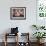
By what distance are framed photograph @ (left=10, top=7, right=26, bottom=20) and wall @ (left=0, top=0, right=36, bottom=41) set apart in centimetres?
12

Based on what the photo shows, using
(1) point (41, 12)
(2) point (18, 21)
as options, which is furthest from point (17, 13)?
(1) point (41, 12)

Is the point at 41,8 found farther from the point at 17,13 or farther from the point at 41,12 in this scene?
the point at 17,13

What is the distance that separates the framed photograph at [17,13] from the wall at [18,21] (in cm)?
12

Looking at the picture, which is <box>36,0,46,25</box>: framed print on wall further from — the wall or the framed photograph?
the framed photograph

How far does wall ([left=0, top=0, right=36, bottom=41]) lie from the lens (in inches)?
255

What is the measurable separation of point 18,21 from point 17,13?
1.09 feet

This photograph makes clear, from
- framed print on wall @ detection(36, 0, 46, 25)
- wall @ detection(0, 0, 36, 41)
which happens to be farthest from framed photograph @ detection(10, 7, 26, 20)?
framed print on wall @ detection(36, 0, 46, 25)

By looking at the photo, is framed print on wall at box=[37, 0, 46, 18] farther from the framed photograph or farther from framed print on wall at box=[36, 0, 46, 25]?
the framed photograph

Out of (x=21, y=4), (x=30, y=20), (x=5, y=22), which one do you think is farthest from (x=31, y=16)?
(x=5, y=22)

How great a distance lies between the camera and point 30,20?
6.53m

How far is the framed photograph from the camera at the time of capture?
21.3 feet

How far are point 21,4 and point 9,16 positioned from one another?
27.5 inches

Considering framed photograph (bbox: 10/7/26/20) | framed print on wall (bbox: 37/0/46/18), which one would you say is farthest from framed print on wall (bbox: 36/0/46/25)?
framed photograph (bbox: 10/7/26/20)

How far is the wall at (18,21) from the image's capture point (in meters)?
6.47
